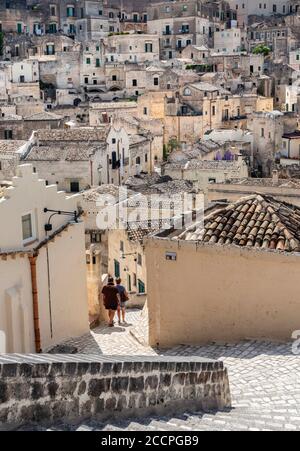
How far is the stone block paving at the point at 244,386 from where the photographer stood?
5.73m

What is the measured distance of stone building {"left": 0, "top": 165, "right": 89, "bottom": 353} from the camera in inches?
448

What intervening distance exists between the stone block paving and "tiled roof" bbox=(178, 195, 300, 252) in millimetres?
1532

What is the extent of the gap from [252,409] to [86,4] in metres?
76.6

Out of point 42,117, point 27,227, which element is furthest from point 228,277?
point 42,117

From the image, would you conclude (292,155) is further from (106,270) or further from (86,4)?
(86,4)

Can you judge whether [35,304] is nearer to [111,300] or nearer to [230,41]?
[111,300]

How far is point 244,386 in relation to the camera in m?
8.43

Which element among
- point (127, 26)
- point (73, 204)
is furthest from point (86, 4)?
point (73, 204)

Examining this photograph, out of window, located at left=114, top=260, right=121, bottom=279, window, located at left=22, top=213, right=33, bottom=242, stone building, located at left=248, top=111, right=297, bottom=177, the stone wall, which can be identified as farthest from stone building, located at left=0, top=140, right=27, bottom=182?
the stone wall

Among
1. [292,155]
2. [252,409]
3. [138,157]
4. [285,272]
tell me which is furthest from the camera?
[292,155]

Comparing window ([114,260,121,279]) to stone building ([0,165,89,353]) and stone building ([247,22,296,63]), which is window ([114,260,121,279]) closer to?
stone building ([0,165,89,353])

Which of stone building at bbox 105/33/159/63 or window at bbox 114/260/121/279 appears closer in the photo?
window at bbox 114/260/121/279

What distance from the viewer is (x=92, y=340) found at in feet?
43.4
